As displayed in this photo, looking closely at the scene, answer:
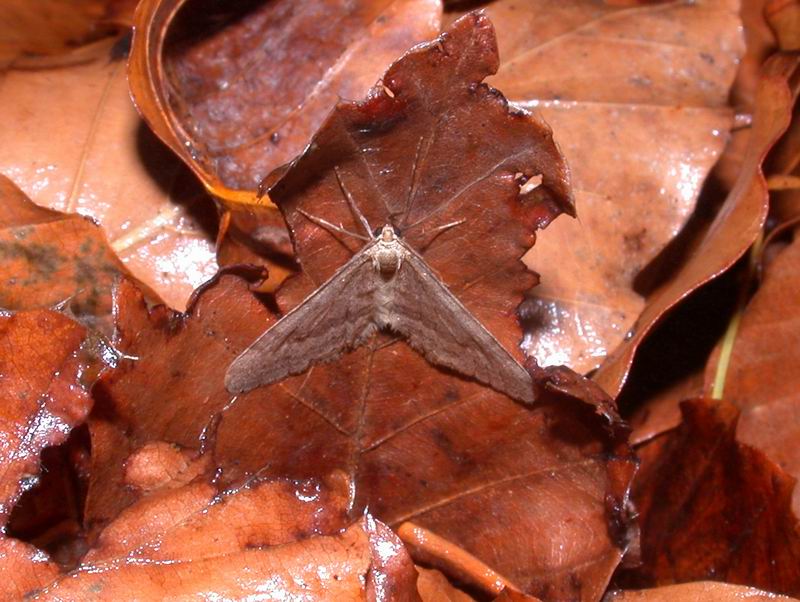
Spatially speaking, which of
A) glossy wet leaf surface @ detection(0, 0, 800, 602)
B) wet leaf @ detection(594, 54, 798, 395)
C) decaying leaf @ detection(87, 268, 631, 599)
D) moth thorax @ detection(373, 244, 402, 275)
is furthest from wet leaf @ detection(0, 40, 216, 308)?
wet leaf @ detection(594, 54, 798, 395)

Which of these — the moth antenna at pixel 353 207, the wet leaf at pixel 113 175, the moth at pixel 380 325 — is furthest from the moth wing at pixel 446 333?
the wet leaf at pixel 113 175

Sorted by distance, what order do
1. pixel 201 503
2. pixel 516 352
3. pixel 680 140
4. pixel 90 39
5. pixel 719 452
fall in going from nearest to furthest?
pixel 201 503
pixel 516 352
pixel 719 452
pixel 680 140
pixel 90 39

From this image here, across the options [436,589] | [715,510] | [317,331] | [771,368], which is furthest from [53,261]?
[771,368]

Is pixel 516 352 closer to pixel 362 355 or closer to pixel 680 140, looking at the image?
pixel 362 355

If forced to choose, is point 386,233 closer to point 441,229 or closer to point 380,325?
point 441,229

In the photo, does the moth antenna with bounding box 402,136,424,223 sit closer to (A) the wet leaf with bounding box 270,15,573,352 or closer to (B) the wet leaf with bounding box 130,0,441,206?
(A) the wet leaf with bounding box 270,15,573,352

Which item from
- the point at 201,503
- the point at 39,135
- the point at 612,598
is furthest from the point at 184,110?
the point at 612,598

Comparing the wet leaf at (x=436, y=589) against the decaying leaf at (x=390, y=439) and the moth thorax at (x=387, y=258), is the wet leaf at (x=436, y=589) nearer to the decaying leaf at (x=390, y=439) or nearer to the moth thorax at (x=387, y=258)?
the decaying leaf at (x=390, y=439)

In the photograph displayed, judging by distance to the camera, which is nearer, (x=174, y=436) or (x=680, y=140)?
(x=174, y=436)
